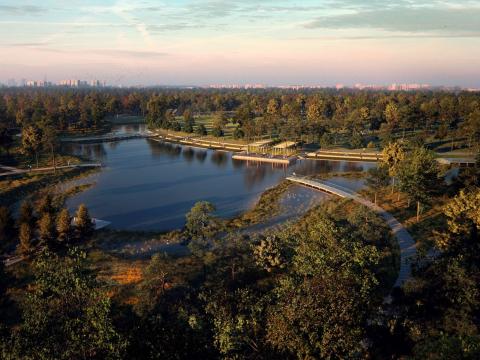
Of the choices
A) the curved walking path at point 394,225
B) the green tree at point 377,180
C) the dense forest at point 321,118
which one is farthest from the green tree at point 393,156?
the dense forest at point 321,118

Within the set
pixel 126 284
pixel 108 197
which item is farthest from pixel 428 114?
pixel 126 284

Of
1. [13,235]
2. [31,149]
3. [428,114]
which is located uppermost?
[428,114]

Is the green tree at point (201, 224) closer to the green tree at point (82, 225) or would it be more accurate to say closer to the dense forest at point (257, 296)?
the dense forest at point (257, 296)

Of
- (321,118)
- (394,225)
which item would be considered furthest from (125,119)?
(394,225)

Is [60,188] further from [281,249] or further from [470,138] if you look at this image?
[470,138]

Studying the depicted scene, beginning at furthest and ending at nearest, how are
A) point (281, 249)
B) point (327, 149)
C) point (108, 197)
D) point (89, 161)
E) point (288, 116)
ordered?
point (288, 116), point (327, 149), point (89, 161), point (108, 197), point (281, 249)
